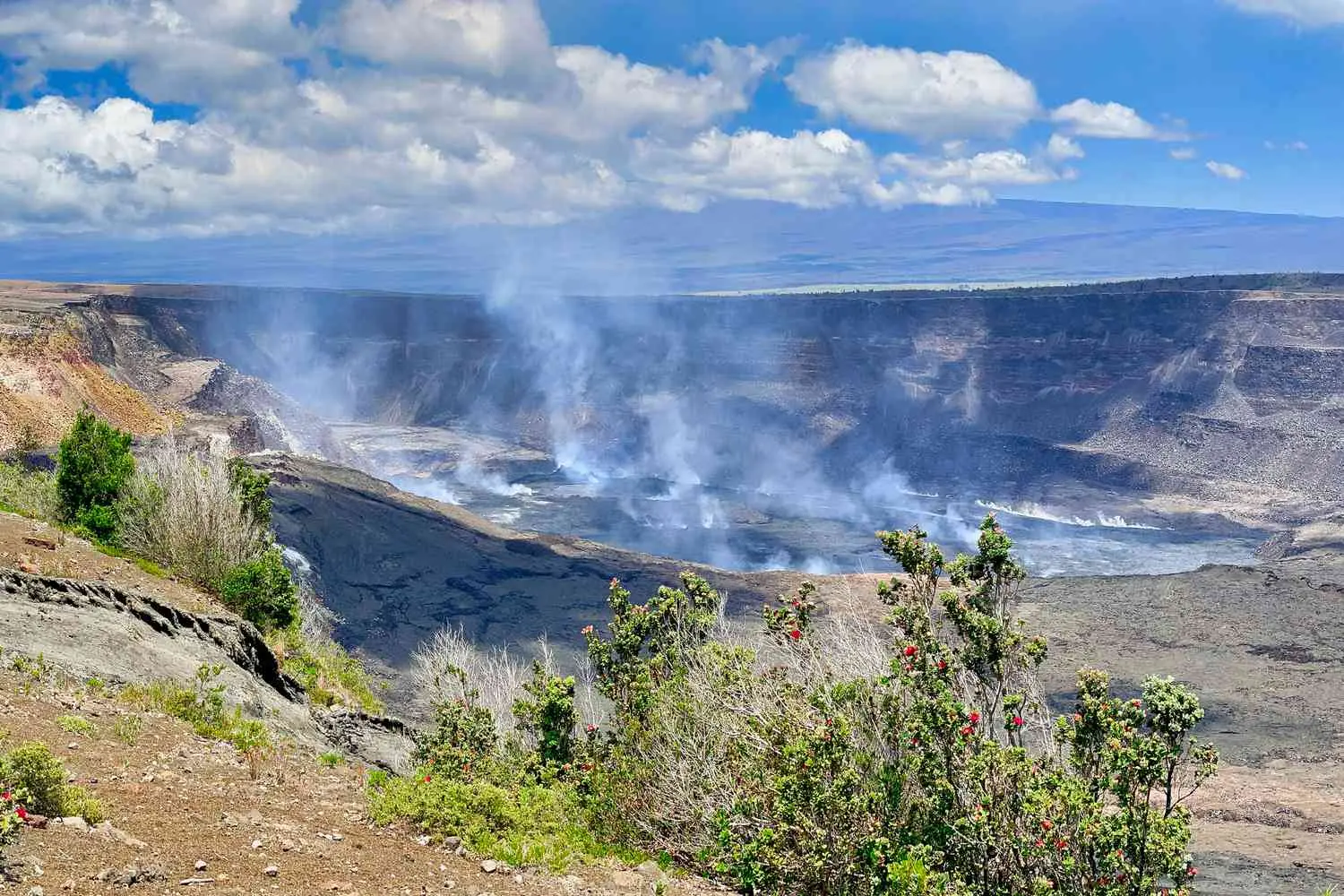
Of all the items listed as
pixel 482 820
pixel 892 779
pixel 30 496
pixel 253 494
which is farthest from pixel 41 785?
pixel 30 496

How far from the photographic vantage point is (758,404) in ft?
403

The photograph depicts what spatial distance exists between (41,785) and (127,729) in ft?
12.7

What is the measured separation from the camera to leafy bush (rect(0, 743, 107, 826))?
925 centimetres

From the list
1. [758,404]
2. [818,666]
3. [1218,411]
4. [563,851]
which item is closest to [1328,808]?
[818,666]

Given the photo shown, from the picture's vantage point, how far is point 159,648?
695 inches

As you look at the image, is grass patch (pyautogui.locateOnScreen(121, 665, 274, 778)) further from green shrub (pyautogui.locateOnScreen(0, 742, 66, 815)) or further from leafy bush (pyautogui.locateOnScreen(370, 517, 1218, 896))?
green shrub (pyautogui.locateOnScreen(0, 742, 66, 815))

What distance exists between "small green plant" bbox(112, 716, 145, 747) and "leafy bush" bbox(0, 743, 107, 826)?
119 inches

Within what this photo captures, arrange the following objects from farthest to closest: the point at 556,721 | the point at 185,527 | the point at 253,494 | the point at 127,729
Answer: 1. the point at 253,494
2. the point at 185,527
3. the point at 556,721
4. the point at 127,729

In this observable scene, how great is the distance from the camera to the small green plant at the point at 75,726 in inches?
493

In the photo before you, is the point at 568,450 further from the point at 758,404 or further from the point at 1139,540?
the point at 1139,540

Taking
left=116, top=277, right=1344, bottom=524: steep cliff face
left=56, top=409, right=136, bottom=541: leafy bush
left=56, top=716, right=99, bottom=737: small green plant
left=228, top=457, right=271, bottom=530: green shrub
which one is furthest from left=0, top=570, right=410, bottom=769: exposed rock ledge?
left=116, top=277, right=1344, bottom=524: steep cliff face

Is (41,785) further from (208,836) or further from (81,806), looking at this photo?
(208,836)

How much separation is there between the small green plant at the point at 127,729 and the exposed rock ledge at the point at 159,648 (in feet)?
6.45

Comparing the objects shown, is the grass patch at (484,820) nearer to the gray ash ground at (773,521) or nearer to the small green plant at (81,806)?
the small green plant at (81,806)
